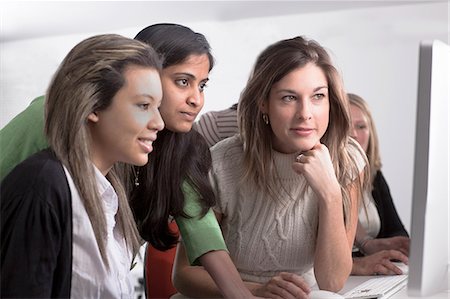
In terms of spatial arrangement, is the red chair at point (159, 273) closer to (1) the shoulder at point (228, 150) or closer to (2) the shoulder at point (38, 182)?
(1) the shoulder at point (228, 150)

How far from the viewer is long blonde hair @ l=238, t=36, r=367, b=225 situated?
0.89m

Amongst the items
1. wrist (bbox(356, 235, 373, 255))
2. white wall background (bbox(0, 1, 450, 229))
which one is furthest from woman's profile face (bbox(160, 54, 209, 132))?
white wall background (bbox(0, 1, 450, 229))

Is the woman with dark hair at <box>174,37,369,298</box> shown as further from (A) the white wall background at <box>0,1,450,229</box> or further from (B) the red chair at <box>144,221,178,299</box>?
(A) the white wall background at <box>0,1,450,229</box>

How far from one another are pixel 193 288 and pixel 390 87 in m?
1.02

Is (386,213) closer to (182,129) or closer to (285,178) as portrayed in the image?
(285,178)

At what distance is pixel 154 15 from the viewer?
40.2 inches

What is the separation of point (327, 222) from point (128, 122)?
26 centimetres

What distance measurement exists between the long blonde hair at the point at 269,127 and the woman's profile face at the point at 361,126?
467 millimetres

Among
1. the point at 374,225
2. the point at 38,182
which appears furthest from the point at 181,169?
the point at 374,225

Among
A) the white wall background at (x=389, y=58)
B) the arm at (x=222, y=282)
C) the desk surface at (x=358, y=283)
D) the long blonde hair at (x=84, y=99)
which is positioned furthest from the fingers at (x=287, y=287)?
the white wall background at (x=389, y=58)

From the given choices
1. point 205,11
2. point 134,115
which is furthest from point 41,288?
point 205,11

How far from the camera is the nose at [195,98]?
800mm

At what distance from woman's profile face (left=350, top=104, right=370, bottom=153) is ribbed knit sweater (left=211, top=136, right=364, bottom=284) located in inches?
19.1

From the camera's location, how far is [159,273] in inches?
45.6
